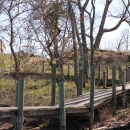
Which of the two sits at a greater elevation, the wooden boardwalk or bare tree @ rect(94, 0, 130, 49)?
bare tree @ rect(94, 0, 130, 49)

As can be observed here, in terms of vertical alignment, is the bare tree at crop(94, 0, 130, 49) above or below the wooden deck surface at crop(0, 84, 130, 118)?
above

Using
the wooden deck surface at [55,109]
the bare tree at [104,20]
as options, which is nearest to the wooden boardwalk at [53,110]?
the wooden deck surface at [55,109]

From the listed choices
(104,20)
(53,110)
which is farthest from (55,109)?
(104,20)

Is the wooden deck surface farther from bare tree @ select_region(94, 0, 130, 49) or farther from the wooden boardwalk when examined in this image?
bare tree @ select_region(94, 0, 130, 49)

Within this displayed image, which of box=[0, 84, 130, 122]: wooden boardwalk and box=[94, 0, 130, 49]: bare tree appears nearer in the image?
box=[0, 84, 130, 122]: wooden boardwalk

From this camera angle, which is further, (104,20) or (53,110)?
(104,20)

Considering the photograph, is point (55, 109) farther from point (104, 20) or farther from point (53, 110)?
point (104, 20)

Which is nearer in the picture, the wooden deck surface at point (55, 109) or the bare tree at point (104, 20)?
the wooden deck surface at point (55, 109)

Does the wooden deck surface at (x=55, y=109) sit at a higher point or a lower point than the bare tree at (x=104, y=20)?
lower

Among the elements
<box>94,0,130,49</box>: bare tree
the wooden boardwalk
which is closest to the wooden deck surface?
the wooden boardwalk

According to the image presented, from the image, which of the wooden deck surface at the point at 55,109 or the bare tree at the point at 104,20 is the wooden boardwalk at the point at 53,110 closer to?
the wooden deck surface at the point at 55,109

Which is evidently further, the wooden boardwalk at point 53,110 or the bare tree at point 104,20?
the bare tree at point 104,20

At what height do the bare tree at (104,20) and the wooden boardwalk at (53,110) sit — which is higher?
the bare tree at (104,20)

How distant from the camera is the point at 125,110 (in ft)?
45.7
